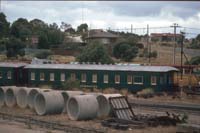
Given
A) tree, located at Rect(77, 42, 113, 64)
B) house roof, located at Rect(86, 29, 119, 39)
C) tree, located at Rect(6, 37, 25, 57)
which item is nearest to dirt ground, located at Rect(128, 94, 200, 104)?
tree, located at Rect(77, 42, 113, 64)

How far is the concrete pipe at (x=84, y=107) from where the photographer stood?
22.7m

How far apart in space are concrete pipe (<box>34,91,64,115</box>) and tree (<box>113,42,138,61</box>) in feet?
141

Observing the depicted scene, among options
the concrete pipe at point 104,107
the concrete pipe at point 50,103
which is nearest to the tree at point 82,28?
the concrete pipe at point 50,103

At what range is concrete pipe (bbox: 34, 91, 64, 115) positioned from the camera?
24.9 m

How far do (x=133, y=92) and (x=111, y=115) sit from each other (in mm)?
13082

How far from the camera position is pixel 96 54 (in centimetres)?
5634

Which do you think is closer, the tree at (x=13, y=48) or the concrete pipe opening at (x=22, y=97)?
the concrete pipe opening at (x=22, y=97)

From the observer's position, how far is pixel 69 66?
133ft

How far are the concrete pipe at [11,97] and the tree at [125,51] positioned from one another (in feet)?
133

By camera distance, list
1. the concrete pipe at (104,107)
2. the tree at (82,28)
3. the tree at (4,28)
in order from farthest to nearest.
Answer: the tree at (82,28) → the tree at (4,28) → the concrete pipe at (104,107)

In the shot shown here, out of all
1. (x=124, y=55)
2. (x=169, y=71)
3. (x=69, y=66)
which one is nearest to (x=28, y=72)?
(x=69, y=66)

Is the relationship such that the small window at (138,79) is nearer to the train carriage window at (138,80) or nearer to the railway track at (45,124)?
the train carriage window at (138,80)

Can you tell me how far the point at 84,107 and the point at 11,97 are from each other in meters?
8.52

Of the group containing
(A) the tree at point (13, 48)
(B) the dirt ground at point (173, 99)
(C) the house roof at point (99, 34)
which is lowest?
(B) the dirt ground at point (173, 99)
